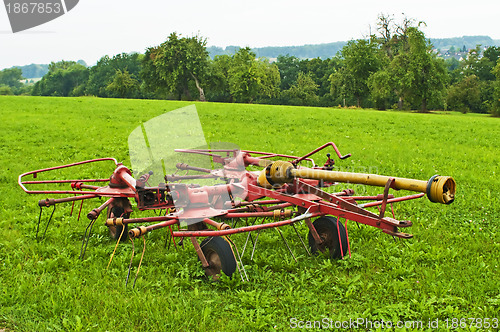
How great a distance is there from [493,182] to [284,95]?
246ft

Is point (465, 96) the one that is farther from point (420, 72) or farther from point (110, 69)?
point (110, 69)

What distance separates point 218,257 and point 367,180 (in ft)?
6.57

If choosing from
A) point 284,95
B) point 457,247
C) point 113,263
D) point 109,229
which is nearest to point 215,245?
point 113,263

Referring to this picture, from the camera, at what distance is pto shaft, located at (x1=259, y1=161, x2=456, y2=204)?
361 cm

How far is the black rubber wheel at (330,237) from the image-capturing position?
567 cm

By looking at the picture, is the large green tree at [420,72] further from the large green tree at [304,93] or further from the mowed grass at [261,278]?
the mowed grass at [261,278]

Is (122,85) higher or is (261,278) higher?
(122,85)

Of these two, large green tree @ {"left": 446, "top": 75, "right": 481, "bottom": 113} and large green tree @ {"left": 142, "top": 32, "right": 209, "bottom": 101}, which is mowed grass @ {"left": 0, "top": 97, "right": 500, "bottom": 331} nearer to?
large green tree @ {"left": 142, "top": 32, "right": 209, "bottom": 101}

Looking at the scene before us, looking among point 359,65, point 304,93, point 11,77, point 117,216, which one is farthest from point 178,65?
point 11,77

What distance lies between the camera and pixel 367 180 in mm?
4180

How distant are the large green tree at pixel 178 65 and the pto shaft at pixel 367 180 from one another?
174 feet

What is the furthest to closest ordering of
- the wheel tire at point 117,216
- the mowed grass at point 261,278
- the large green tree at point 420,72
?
the large green tree at point 420,72 < the wheel tire at point 117,216 < the mowed grass at point 261,278

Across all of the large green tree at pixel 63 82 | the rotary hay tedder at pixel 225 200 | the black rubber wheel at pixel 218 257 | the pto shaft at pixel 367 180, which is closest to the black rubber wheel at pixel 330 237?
the rotary hay tedder at pixel 225 200

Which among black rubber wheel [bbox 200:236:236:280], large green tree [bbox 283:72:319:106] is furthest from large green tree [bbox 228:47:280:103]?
black rubber wheel [bbox 200:236:236:280]
